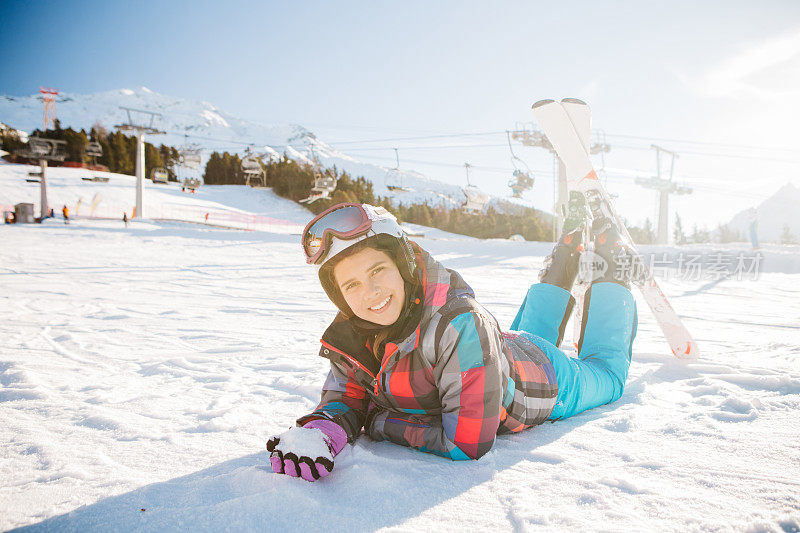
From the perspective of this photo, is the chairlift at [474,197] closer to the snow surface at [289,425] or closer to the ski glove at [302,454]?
the snow surface at [289,425]

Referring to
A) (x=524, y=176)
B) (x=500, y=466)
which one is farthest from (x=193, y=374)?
(x=524, y=176)

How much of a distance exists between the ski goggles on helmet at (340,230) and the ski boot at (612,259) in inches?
67.1

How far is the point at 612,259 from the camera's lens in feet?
9.10

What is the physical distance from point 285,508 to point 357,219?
0.95 m

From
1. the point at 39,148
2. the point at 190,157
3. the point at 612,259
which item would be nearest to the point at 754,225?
the point at 612,259

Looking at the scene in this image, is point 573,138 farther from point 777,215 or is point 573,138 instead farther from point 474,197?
point 777,215

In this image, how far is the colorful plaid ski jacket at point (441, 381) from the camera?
1.42 metres

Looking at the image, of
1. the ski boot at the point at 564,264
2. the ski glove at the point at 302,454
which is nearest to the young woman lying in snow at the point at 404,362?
the ski glove at the point at 302,454

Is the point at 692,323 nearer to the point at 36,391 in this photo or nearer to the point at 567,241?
the point at 567,241

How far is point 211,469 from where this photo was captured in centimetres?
149

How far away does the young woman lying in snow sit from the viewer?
141 centimetres

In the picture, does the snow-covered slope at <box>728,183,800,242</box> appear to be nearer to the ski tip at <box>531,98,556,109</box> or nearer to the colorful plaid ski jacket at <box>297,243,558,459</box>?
the ski tip at <box>531,98,556,109</box>

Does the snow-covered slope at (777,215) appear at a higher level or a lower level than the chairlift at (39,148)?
higher

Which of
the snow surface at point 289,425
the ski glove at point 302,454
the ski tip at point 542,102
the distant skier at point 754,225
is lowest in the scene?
the snow surface at point 289,425
